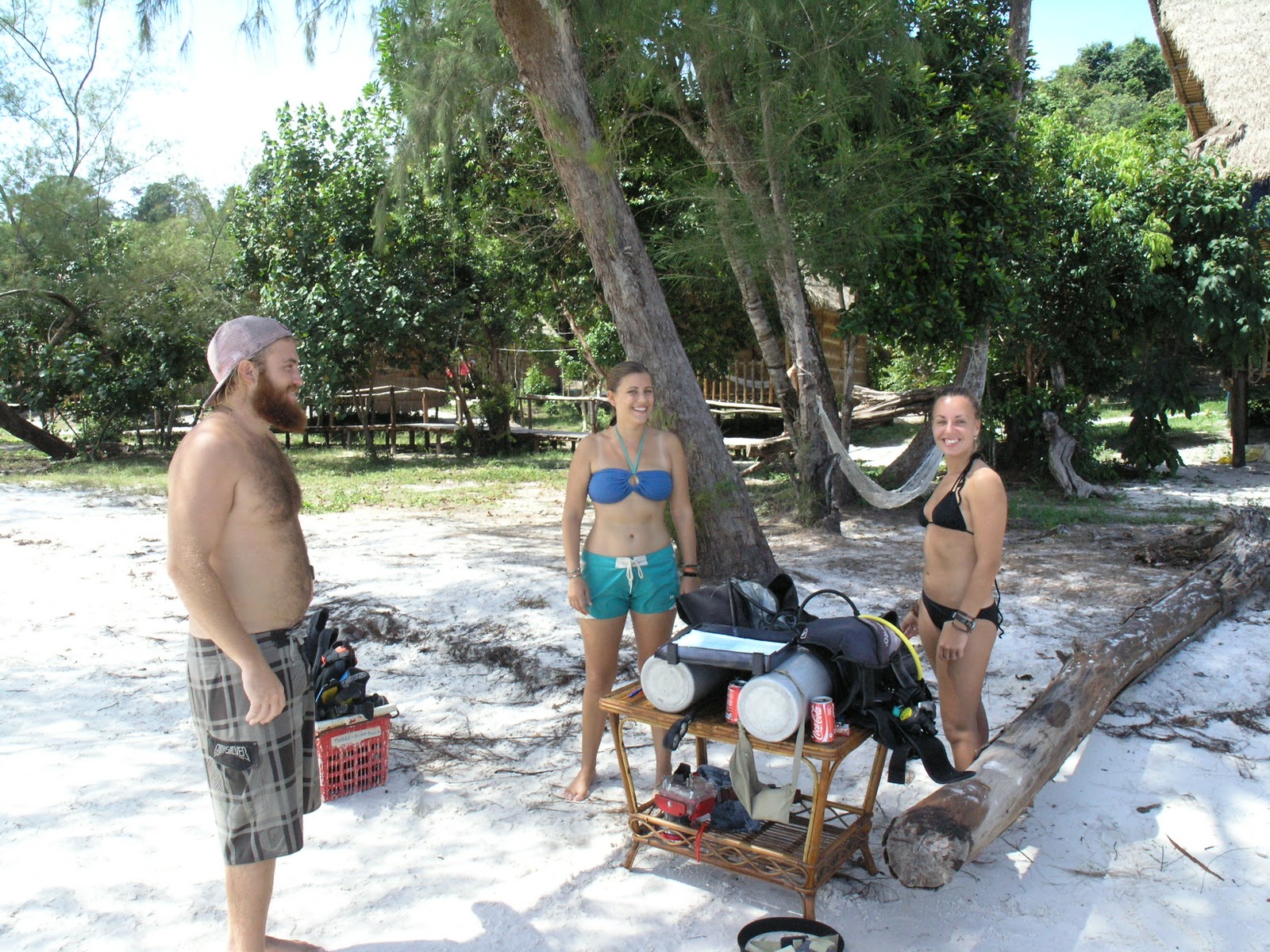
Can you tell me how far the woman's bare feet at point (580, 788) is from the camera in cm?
324

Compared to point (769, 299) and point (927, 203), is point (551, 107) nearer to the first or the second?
point (927, 203)

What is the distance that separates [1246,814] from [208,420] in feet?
10.7

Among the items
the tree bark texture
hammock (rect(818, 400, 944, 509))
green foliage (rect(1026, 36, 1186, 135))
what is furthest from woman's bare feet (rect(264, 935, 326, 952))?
green foliage (rect(1026, 36, 1186, 135))

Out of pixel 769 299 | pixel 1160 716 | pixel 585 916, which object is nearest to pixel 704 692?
pixel 585 916

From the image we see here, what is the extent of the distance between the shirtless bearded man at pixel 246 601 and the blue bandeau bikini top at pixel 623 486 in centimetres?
108

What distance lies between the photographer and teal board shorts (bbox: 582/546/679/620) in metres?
3.09

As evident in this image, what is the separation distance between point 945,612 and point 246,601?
204 cm

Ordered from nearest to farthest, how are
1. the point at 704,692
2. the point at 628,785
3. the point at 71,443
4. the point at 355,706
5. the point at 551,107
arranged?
the point at 704,692, the point at 628,785, the point at 355,706, the point at 551,107, the point at 71,443

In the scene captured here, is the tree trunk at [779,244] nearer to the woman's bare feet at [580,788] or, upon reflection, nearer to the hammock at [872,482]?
the hammock at [872,482]

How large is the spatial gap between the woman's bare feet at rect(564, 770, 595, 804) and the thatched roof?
35.6 feet

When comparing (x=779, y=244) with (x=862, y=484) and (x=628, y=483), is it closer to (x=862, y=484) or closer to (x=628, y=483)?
(x=862, y=484)

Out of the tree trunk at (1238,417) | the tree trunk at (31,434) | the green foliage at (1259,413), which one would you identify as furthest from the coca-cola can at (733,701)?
the tree trunk at (31,434)

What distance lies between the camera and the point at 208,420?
2137mm

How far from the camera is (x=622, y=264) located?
5.11 m
